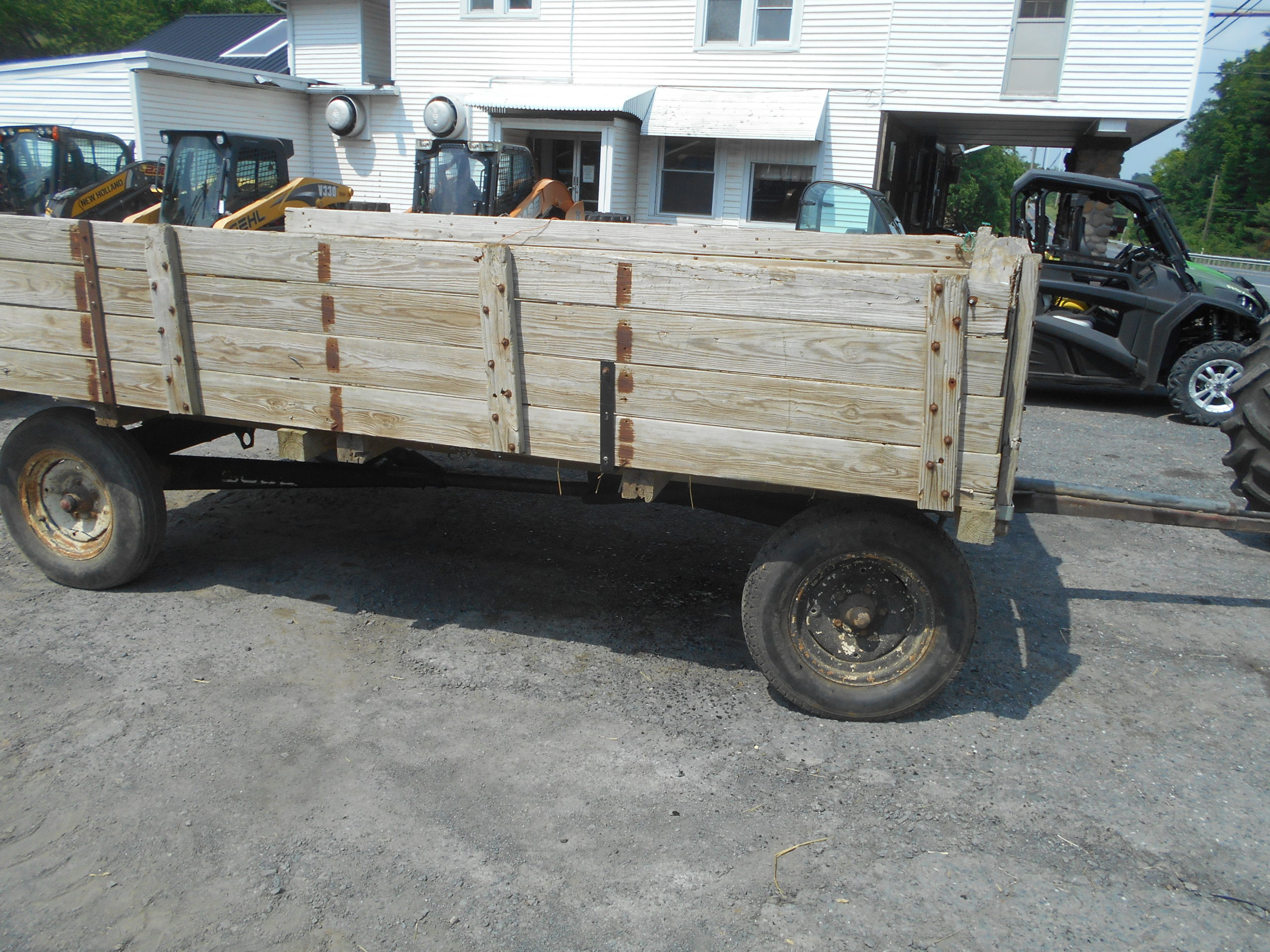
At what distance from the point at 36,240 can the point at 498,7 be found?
16410mm

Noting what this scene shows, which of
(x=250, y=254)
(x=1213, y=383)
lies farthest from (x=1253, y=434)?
(x=250, y=254)

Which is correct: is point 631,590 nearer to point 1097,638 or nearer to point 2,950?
point 1097,638

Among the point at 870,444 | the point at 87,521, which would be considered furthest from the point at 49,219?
the point at 870,444

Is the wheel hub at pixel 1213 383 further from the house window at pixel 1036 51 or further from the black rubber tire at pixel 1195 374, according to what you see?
the house window at pixel 1036 51

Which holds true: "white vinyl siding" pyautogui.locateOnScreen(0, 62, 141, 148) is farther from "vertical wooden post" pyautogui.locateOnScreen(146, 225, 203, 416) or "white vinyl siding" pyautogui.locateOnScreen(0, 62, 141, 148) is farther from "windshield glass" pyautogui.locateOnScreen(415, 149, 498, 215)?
"vertical wooden post" pyautogui.locateOnScreen(146, 225, 203, 416)

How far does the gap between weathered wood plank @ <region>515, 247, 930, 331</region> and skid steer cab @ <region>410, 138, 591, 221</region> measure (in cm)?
858

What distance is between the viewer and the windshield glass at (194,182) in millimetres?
11078

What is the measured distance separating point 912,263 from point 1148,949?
2.84 meters

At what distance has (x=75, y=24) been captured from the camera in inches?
1425

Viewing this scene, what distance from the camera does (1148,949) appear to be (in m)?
2.68

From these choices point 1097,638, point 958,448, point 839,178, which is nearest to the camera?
point 958,448

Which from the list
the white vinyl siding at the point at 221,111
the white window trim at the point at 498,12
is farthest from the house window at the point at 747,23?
the white vinyl siding at the point at 221,111

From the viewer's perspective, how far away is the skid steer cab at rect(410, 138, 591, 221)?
12.0 m

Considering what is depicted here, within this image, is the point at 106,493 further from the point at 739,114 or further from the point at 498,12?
the point at 498,12
